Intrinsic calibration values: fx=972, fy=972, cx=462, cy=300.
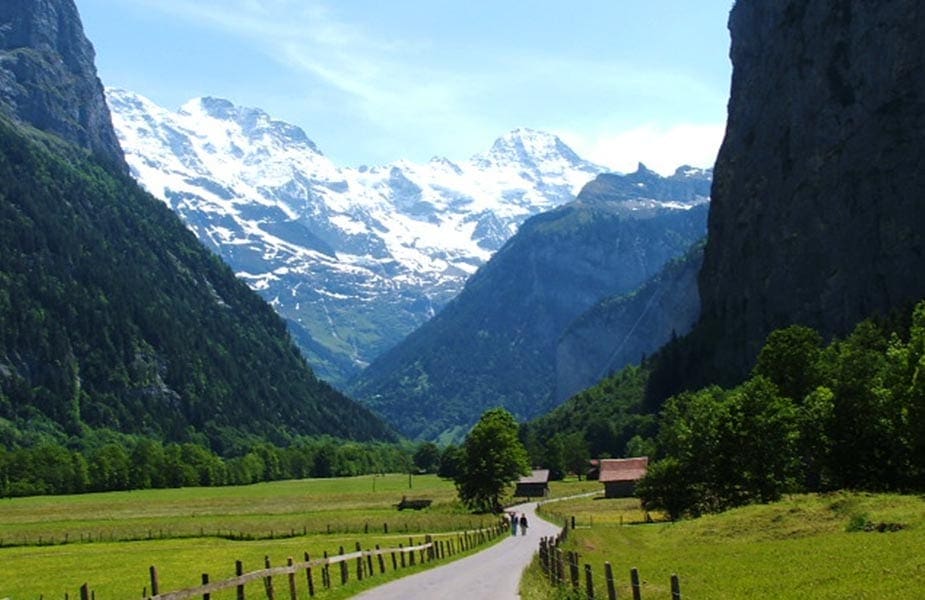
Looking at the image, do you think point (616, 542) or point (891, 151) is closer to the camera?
point (616, 542)

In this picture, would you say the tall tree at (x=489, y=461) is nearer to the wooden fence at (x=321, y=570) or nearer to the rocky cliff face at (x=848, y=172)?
the wooden fence at (x=321, y=570)

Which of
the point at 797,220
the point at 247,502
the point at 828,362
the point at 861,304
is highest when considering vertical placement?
the point at 797,220

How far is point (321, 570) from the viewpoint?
53781 mm

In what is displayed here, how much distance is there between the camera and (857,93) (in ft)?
575

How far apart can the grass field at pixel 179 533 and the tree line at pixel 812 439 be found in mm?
25027

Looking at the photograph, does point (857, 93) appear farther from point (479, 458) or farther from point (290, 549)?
point (290, 549)

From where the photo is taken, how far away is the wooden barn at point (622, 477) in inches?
6535

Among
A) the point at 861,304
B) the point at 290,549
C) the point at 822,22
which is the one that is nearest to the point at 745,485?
the point at 290,549

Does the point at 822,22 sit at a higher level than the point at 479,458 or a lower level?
higher

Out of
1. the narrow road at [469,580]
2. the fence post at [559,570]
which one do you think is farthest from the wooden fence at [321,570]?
the fence post at [559,570]

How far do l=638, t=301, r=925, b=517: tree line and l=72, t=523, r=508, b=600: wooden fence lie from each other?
779 inches

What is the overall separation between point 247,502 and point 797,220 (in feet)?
382

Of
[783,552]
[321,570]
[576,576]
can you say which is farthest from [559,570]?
[321,570]

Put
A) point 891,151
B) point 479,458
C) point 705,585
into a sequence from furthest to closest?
1. point 891,151
2. point 479,458
3. point 705,585
